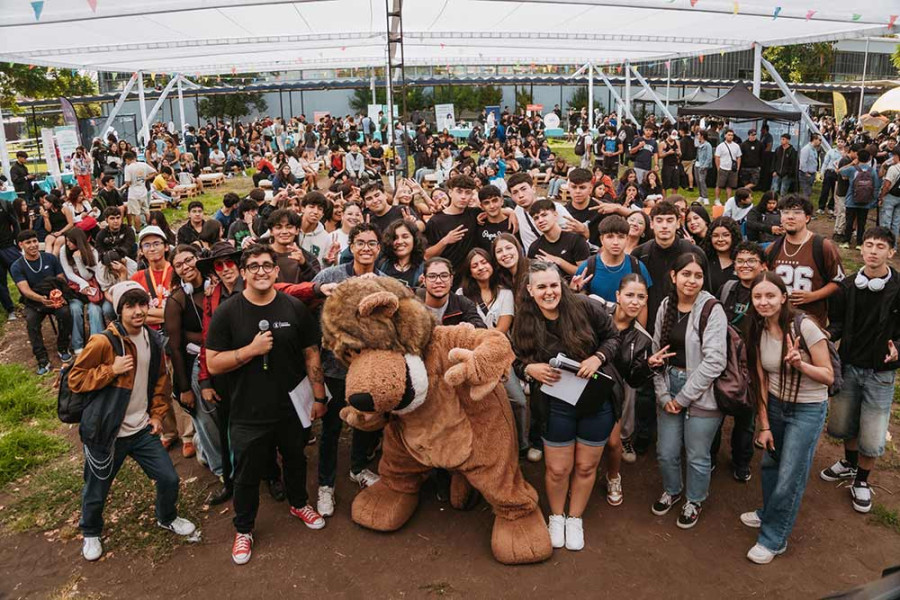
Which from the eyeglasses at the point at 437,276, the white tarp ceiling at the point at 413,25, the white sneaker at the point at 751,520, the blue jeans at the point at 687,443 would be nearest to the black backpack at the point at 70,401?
the eyeglasses at the point at 437,276

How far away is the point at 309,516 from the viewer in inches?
164

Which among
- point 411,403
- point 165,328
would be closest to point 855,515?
point 411,403

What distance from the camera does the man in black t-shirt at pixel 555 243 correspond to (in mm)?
5051

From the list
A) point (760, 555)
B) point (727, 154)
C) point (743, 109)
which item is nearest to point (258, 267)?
point (760, 555)

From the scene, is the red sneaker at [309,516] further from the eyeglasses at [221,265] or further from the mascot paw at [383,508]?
the eyeglasses at [221,265]

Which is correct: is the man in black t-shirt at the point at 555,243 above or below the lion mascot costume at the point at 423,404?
above

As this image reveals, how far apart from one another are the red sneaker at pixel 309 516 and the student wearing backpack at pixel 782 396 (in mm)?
2629

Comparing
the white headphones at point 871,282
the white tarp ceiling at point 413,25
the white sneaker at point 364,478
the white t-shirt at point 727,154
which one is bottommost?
the white sneaker at point 364,478

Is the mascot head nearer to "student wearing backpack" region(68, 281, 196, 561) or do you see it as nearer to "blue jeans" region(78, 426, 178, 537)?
"student wearing backpack" region(68, 281, 196, 561)

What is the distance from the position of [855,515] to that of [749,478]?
66 cm

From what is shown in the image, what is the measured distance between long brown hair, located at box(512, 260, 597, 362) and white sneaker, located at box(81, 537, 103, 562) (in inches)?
114

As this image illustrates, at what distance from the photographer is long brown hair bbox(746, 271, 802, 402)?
3.53m

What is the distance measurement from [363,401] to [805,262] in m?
3.45

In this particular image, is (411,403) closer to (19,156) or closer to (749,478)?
(749,478)
